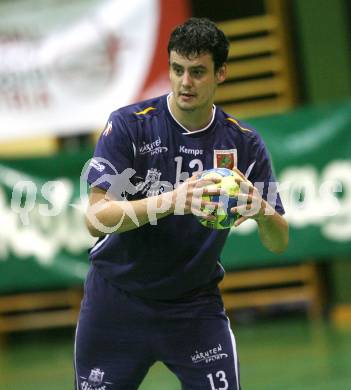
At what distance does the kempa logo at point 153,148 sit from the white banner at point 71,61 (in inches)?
190

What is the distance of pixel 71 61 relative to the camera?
8750 millimetres

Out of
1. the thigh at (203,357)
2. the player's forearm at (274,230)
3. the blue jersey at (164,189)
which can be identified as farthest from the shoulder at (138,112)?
the thigh at (203,357)

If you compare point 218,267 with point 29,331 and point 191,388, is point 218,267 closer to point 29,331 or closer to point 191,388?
point 191,388

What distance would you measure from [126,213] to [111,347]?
27.0 inches

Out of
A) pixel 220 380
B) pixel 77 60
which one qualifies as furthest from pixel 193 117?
pixel 77 60

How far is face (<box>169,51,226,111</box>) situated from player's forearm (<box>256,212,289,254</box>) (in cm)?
55

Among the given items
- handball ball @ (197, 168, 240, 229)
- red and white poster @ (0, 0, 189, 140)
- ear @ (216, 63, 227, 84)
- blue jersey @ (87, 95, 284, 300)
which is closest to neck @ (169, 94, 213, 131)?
blue jersey @ (87, 95, 284, 300)

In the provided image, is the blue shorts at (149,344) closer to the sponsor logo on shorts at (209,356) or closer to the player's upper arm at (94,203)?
the sponsor logo on shorts at (209,356)

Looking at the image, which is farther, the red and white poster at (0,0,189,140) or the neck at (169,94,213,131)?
the red and white poster at (0,0,189,140)

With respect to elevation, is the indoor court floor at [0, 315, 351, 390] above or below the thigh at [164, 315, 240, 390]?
below

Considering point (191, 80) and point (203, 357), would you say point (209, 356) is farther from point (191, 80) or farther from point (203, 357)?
point (191, 80)

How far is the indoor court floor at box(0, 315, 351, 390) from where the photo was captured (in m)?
6.27

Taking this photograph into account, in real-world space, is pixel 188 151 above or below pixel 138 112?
below

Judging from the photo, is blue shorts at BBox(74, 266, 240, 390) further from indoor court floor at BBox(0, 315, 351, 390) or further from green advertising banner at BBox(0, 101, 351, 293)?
green advertising banner at BBox(0, 101, 351, 293)
